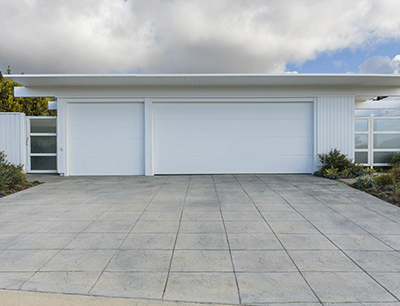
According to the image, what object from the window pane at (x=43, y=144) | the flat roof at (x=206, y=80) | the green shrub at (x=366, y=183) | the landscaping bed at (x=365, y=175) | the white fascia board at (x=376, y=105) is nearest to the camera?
the landscaping bed at (x=365, y=175)

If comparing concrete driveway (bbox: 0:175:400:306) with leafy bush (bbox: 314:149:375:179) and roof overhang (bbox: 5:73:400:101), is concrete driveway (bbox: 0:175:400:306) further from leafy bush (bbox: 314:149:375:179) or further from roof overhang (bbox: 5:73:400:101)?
roof overhang (bbox: 5:73:400:101)

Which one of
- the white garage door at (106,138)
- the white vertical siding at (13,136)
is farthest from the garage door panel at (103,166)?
the white vertical siding at (13,136)

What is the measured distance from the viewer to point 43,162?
30.8 feet

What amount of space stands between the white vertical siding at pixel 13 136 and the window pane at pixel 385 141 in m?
13.2

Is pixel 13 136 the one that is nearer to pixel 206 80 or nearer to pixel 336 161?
pixel 206 80

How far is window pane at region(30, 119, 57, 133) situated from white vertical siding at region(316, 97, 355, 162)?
9.61 meters

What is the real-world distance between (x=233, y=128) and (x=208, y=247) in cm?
649

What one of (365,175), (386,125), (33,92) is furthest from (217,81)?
(386,125)

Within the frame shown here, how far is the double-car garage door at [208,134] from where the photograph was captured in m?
9.20

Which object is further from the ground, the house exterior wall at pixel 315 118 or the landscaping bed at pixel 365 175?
the house exterior wall at pixel 315 118

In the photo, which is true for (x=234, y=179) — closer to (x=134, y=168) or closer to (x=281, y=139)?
(x=281, y=139)

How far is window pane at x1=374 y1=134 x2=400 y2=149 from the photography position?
9836mm

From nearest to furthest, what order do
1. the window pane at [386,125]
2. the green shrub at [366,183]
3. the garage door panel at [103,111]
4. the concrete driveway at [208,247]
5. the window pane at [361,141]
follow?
the concrete driveway at [208,247] < the green shrub at [366,183] < the garage door panel at [103,111] < the window pane at [361,141] < the window pane at [386,125]

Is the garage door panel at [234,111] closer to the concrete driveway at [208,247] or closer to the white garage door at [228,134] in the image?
the white garage door at [228,134]
